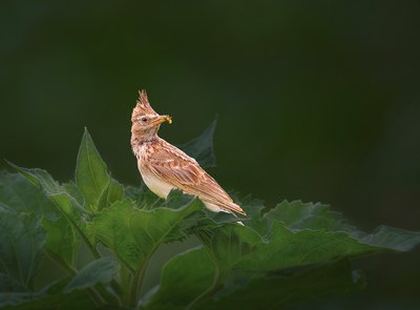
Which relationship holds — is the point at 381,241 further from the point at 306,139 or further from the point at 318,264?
the point at 306,139

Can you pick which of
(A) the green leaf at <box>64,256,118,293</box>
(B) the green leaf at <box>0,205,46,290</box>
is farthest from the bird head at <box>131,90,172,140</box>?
(A) the green leaf at <box>64,256,118,293</box>

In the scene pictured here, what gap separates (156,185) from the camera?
2.52 m

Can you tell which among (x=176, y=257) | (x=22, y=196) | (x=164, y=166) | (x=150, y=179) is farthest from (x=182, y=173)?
(x=176, y=257)

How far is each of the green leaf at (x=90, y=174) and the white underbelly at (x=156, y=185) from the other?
249 mm

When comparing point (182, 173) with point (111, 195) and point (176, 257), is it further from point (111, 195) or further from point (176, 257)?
point (176, 257)

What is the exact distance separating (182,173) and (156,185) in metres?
0.30

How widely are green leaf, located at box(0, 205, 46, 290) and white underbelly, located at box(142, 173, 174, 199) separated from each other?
17.2 inches

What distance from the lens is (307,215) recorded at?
2160 millimetres

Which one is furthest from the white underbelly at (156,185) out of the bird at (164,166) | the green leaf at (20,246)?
the green leaf at (20,246)

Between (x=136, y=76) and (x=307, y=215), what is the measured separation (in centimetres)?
485

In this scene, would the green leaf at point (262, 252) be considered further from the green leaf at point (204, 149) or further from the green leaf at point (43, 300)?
the green leaf at point (204, 149)

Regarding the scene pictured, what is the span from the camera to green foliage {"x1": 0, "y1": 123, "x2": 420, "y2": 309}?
6.05ft

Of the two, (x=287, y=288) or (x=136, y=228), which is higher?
(x=136, y=228)

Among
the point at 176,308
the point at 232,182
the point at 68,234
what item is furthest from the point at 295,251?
the point at 232,182
